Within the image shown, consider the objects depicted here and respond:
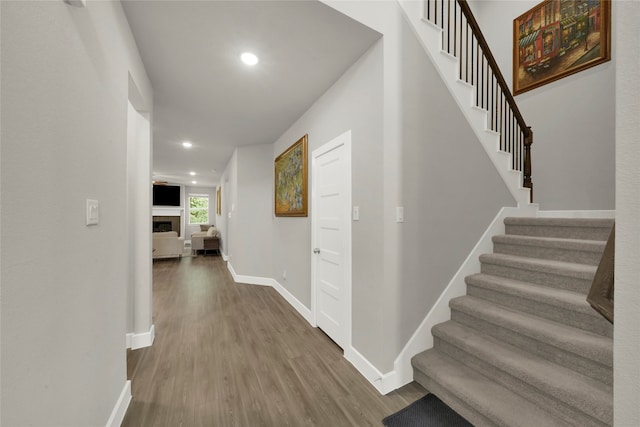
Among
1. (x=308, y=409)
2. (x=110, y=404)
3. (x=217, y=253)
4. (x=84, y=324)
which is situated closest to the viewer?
(x=84, y=324)

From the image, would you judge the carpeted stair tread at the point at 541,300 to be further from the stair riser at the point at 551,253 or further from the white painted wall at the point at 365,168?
the white painted wall at the point at 365,168

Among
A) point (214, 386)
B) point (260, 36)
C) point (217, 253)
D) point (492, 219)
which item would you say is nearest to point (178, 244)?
point (217, 253)

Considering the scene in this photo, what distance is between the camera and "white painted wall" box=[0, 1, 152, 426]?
698 millimetres

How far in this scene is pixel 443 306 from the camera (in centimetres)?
216

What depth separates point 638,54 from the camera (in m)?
0.56

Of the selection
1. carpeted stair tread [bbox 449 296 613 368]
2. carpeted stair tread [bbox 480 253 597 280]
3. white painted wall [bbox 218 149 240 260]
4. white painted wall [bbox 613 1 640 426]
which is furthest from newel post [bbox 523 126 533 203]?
white painted wall [bbox 218 149 240 260]

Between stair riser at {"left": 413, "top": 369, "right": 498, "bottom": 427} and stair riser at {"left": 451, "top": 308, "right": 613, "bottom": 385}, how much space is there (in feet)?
1.72

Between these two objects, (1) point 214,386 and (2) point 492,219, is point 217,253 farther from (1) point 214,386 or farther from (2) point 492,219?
(2) point 492,219

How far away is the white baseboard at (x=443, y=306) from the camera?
192 cm

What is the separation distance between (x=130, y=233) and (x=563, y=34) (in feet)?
17.4

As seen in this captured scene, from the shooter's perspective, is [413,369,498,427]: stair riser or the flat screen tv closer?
[413,369,498,427]: stair riser

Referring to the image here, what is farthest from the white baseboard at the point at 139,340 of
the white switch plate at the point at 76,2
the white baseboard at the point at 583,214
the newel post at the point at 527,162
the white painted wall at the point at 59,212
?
the white baseboard at the point at 583,214

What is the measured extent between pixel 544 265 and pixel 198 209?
38.3 feet

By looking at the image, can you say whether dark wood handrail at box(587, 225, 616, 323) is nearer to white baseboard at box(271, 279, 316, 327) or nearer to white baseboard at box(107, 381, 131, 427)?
white baseboard at box(107, 381, 131, 427)
